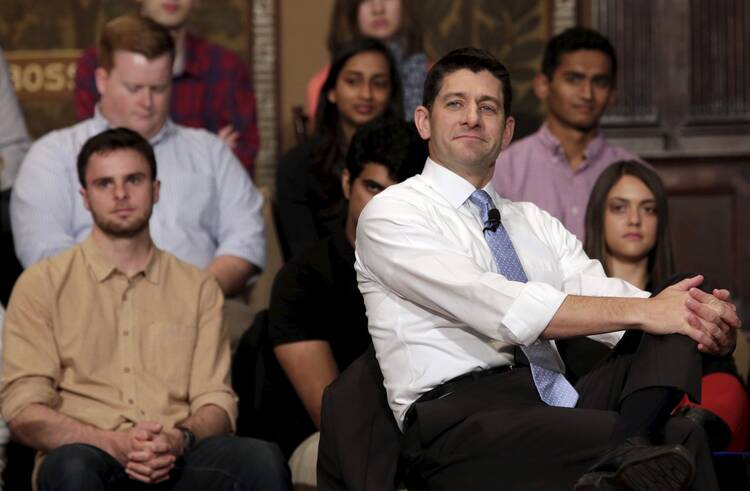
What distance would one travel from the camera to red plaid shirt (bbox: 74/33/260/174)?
4.88 m

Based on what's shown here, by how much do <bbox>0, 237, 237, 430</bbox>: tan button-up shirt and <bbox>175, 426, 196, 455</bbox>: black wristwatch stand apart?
77 mm

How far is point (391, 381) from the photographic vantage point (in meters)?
2.90

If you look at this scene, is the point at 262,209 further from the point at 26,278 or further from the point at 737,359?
the point at 737,359

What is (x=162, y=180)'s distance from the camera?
428cm

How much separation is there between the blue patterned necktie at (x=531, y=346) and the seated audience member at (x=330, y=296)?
71 cm

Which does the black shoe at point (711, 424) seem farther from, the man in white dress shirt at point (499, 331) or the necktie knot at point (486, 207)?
the necktie knot at point (486, 207)

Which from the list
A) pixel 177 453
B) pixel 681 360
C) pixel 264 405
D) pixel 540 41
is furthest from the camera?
Answer: pixel 540 41

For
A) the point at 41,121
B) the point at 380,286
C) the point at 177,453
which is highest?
the point at 41,121

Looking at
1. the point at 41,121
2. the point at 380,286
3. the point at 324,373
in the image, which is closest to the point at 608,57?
the point at 324,373

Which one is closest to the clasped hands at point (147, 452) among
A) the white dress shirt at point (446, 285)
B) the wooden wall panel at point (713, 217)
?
the white dress shirt at point (446, 285)

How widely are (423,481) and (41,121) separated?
351cm

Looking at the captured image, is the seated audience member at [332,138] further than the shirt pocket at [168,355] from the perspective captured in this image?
Yes

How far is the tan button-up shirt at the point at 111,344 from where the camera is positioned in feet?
11.3

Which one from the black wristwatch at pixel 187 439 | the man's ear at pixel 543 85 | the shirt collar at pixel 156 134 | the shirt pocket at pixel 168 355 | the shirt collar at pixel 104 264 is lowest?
the black wristwatch at pixel 187 439
